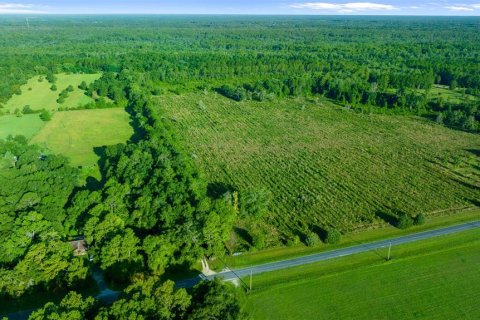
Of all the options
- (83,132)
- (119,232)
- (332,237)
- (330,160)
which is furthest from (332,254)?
(83,132)

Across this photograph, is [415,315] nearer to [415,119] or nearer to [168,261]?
[168,261]

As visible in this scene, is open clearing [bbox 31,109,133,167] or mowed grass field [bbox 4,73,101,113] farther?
mowed grass field [bbox 4,73,101,113]

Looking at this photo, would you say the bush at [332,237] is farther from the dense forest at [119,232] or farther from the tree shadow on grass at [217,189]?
the tree shadow on grass at [217,189]

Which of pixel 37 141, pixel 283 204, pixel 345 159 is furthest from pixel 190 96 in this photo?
pixel 283 204

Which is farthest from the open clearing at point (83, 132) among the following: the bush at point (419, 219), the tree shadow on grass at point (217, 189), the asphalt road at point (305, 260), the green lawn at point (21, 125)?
the bush at point (419, 219)

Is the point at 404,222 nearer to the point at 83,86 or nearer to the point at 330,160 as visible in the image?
the point at 330,160

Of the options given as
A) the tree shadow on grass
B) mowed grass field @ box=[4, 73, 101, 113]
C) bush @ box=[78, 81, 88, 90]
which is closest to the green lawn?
mowed grass field @ box=[4, 73, 101, 113]

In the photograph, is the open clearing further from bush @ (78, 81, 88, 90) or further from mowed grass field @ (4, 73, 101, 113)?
bush @ (78, 81, 88, 90)
